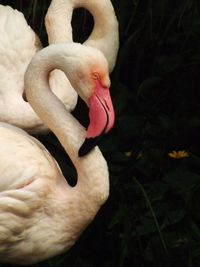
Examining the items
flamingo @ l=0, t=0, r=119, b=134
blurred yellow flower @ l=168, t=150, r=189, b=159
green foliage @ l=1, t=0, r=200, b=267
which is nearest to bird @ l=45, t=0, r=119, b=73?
flamingo @ l=0, t=0, r=119, b=134

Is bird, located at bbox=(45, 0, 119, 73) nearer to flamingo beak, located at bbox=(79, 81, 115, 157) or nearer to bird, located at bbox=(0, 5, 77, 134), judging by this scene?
bird, located at bbox=(0, 5, 77, 134)

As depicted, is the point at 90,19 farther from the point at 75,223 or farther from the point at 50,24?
the point at 75,223

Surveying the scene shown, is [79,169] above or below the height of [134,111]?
above

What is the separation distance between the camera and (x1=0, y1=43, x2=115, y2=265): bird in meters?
3.44

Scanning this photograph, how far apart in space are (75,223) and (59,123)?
1.48 ft

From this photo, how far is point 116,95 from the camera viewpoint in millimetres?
4410

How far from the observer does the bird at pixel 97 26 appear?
4469mm

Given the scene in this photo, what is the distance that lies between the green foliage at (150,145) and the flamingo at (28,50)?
0.12m

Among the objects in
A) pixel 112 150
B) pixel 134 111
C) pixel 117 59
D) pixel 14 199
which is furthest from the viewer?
pixel 117 59

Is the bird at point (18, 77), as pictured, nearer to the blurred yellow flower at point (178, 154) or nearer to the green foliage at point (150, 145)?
the green foliage at point (150, 145)

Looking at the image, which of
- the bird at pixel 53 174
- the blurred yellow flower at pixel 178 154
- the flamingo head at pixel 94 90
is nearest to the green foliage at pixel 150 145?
the blurred yellow flower at pixel 178 154

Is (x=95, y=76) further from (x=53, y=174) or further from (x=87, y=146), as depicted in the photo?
(x=53, y=174)

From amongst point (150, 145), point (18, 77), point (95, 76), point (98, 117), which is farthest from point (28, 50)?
point (98, 117)

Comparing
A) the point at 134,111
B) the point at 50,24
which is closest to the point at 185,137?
the point at 134,111
